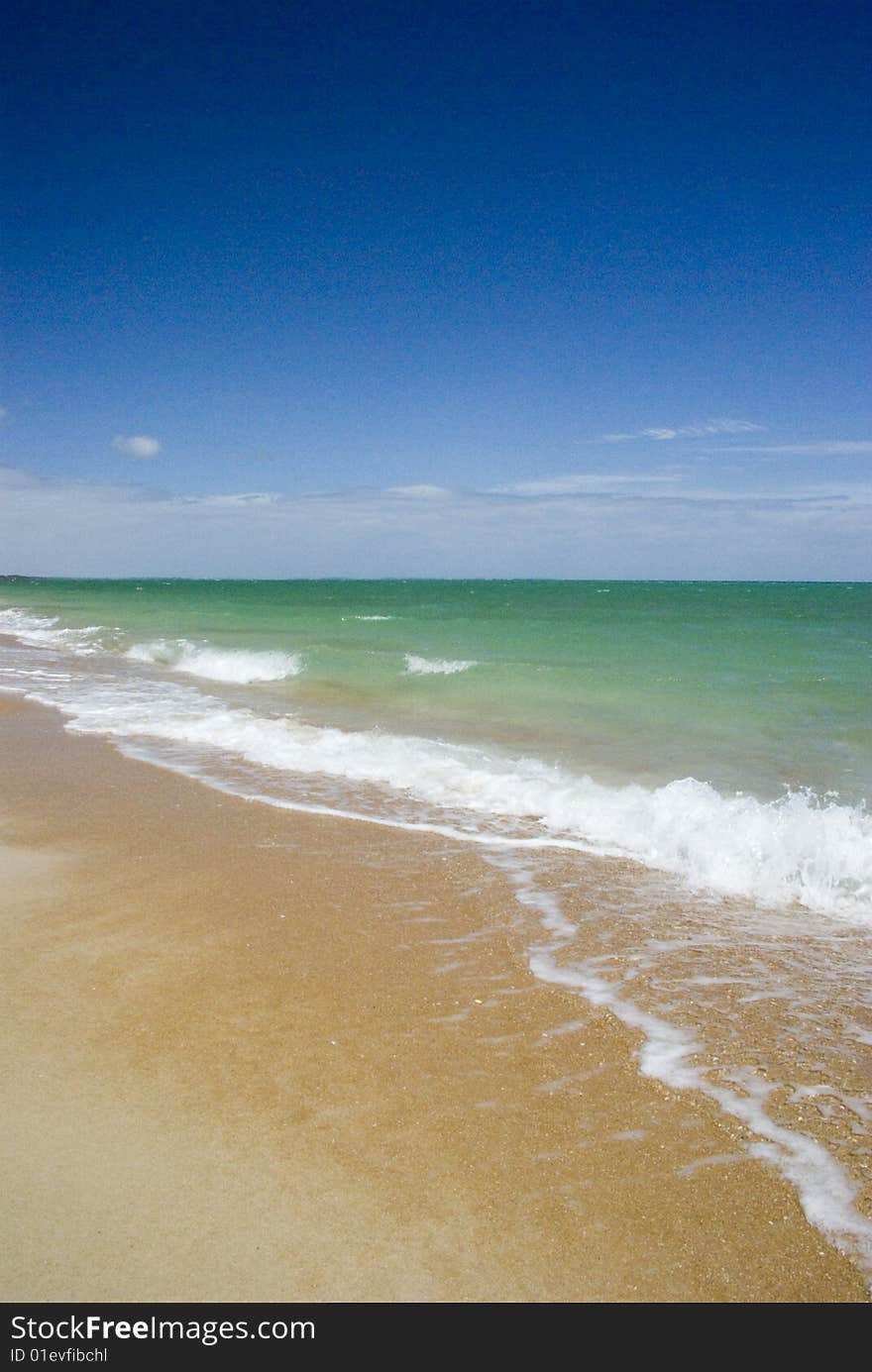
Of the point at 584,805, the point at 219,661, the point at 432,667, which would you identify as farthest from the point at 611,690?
the point at 219,661

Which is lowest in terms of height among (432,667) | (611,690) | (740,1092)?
(740,1092)

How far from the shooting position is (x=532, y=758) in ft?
35.1

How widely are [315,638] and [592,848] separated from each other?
2419 cm

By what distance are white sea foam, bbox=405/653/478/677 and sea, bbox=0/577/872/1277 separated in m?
0.09

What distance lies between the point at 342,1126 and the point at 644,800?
5.61 m

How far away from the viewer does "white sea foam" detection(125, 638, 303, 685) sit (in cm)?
2006

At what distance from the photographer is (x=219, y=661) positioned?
2148 centimetres

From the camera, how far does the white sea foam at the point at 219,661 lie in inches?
790

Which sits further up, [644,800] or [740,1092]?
[644,800]

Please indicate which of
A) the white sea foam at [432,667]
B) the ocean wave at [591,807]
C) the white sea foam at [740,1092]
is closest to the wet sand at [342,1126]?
the white sea foam at [740,1092]

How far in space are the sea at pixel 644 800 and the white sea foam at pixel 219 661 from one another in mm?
111

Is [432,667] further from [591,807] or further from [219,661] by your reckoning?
[591,807]

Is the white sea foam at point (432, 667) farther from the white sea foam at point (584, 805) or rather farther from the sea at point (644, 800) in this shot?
the white sea foam at point (584, 805)
